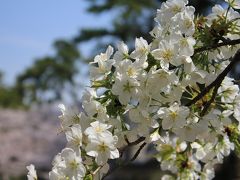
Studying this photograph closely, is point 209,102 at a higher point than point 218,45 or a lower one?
lower

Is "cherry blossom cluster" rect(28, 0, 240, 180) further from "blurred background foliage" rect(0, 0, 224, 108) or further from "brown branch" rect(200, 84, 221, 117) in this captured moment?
"blurred background foliage" rect(0, 0, 224, 108)

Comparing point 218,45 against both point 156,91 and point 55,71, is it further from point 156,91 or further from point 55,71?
point 55,71

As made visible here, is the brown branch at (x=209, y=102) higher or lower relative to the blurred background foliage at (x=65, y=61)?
higher

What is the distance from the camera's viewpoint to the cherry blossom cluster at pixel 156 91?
998mm

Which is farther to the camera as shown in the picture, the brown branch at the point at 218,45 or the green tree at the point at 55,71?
the green tree at the point at 55,71

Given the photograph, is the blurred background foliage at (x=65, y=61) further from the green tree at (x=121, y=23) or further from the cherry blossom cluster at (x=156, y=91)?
the cherry blossom cluster at (x=156, y=91)

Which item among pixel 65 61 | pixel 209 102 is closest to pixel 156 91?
pixel 209 102

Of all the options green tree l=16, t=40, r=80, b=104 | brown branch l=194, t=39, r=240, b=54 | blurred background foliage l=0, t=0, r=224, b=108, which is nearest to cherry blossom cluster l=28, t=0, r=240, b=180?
brown branch l=194, t=39, r=240, b=54

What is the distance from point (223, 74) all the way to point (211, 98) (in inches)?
2.3

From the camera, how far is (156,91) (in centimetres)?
100

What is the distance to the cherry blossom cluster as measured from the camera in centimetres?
100

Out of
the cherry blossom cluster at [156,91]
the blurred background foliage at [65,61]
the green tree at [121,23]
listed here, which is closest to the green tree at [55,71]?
the blurred background foliage at [65,61]

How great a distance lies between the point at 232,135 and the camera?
127cm

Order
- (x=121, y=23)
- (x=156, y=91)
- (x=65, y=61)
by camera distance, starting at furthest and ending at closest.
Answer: (x=65, y=61), (x=121, y=23), (x=156, y=91)
